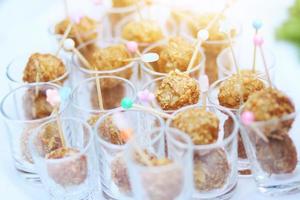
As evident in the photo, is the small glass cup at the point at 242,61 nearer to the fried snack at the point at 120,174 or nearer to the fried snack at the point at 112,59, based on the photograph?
the fried snack at the point at 112,59

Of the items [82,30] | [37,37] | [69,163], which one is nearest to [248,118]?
[69,163]

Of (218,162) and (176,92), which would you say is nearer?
(218,162)

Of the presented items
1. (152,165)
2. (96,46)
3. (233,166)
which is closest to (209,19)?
(96,46)

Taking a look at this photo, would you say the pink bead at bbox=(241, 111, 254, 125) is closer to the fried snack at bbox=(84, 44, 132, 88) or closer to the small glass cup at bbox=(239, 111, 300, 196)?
the small glass cup at bbox=(239, 111, 300, 196)

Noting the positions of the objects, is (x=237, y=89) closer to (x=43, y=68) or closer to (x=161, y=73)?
(x=161, y=73)

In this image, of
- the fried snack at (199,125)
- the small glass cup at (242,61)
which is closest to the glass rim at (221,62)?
the small glass cup at (242,61)

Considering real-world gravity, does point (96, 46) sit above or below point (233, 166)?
above

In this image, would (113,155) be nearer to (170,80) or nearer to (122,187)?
(122,187)
